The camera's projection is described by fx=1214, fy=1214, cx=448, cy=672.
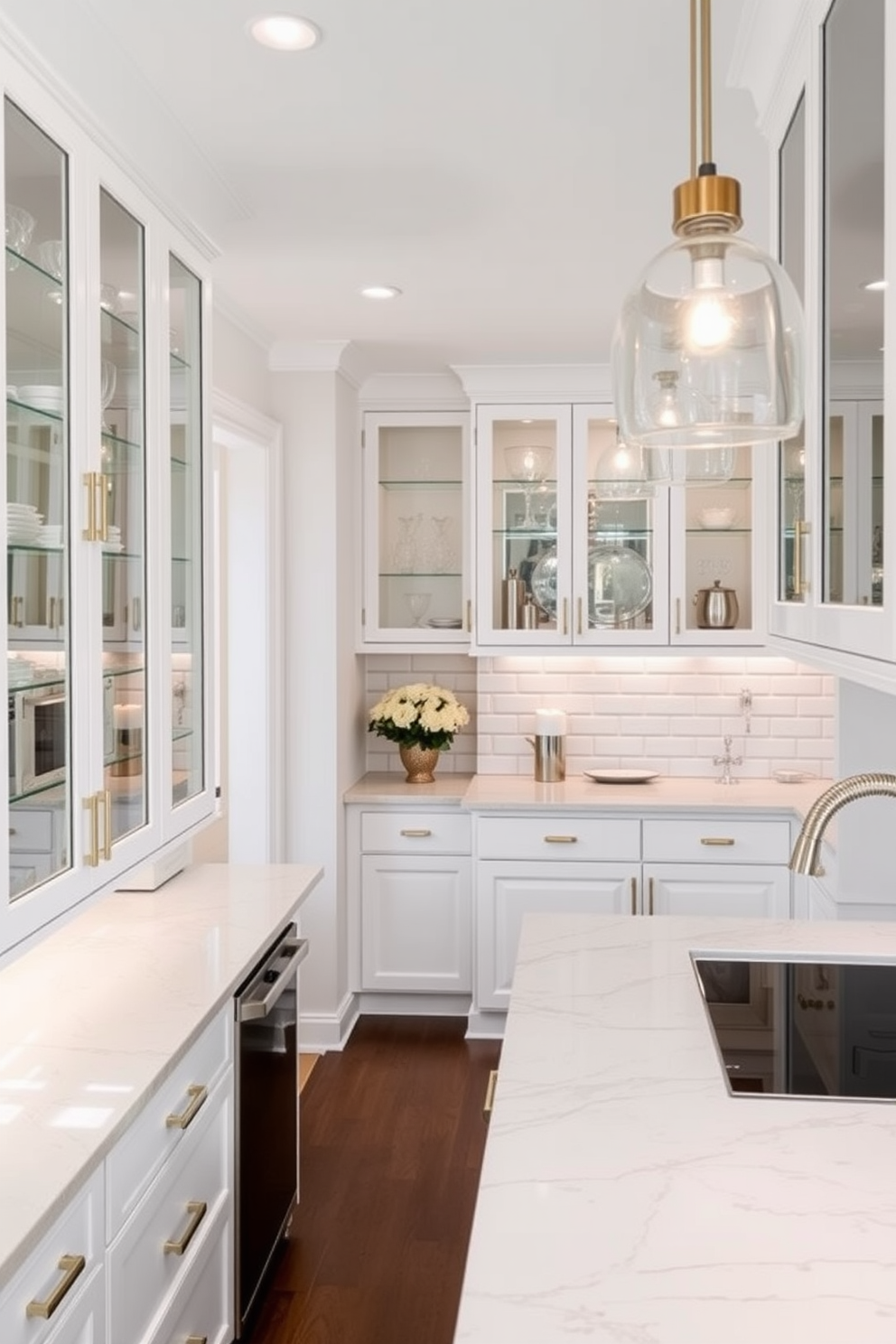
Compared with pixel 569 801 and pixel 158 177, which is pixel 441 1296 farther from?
pixel 158 177

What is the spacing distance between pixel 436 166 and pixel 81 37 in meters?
0.87

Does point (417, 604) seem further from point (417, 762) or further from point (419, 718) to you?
point (417, 762)

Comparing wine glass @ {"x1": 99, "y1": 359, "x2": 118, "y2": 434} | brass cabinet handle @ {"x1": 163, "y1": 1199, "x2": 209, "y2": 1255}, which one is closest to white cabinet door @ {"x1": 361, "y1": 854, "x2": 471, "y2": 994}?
brass cabinet handle @ {"x1": 163, "y1": 1199, "x2": 209, "y2": 1255}

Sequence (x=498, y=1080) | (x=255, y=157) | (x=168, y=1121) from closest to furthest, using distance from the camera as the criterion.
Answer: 1. (x=498, y=1080)
2. (x=168, y=1121)
3. (x=255, y=157)

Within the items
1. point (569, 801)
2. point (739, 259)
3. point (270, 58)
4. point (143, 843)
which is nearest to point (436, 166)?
point (270, 58)

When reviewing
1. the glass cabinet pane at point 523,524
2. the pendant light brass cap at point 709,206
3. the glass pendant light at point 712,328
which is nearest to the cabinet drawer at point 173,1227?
the glass pendant light at point 712,328

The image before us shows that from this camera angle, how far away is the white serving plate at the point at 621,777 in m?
4.77

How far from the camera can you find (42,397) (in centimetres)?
190

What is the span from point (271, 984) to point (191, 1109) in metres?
0.52

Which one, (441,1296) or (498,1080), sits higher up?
(498,1080)

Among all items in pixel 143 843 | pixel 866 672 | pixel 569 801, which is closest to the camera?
pixel 866 672

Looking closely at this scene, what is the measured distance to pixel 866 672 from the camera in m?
1.49

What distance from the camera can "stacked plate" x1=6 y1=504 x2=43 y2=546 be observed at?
1.79 meters

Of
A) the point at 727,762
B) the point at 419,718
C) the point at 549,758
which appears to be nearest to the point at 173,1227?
the point at 419,718
